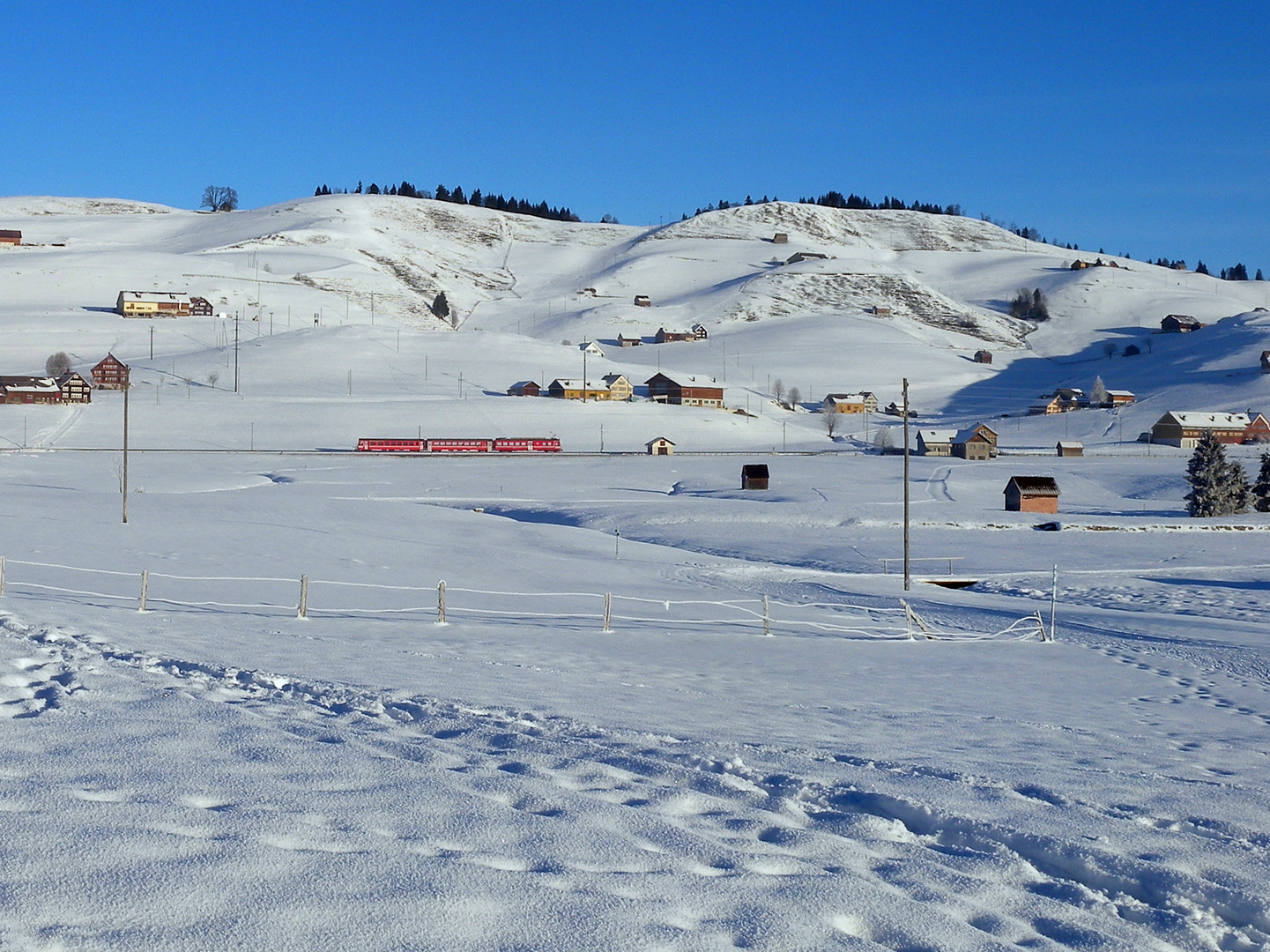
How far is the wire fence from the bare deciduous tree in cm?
10625

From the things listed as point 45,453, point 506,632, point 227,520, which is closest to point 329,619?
point 506,632

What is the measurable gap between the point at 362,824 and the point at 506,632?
1295 centimetres

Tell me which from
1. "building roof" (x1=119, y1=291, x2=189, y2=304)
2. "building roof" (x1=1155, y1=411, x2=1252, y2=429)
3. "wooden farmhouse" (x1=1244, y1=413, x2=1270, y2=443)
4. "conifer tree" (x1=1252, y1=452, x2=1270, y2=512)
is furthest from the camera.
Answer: "building roof" (x1=119, y1=291, x2=189, y2=304)

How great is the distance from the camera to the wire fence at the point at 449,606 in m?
19.9

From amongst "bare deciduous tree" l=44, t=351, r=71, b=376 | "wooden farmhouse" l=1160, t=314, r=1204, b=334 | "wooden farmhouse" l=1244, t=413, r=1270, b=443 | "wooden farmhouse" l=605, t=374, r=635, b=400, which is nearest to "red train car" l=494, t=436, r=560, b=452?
"wooden farmhouse" l=605, t=374, r=635, b=400

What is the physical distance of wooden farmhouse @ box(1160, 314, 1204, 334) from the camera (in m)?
187

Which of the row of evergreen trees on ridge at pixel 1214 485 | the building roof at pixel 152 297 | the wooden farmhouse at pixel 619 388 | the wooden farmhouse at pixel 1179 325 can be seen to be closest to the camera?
the row of evergreen trees on ridge at pixel 1214 485

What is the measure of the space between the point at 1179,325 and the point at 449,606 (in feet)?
645

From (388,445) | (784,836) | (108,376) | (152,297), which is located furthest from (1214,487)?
(152,297)

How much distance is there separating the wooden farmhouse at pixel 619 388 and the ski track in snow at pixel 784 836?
4453 inches

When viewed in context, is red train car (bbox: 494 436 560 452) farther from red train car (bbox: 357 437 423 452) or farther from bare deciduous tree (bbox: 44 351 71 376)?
bare deciduous tree (bbox: 44 351 71 376)

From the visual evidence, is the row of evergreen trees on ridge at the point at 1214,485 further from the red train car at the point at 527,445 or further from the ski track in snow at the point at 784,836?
the ski track in snow at the point at 784,836

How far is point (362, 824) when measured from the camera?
244 inches

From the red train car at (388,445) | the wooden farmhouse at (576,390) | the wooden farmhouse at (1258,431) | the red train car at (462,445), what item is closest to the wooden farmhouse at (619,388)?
the wooden farmhouse at (576,390)
